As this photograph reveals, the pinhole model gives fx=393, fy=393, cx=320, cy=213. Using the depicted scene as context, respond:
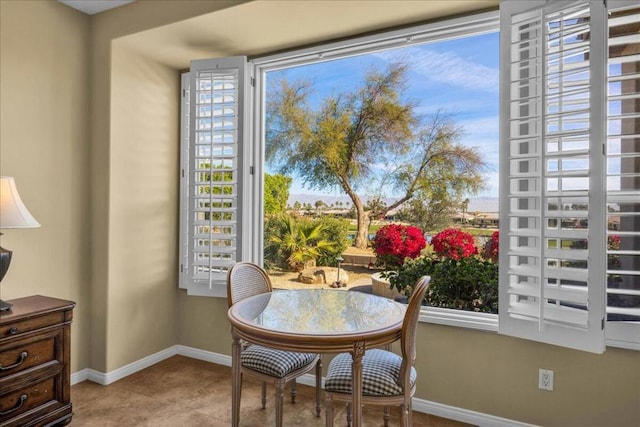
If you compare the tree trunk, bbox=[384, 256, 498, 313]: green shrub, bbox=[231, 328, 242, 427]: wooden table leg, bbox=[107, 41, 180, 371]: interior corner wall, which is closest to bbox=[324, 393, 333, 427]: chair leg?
bbox=[231, 328, 242, 427]: wooden table leg

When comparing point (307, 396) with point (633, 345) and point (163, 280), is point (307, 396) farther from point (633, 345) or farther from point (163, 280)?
point (633, 345)

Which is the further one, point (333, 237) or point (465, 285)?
point (333, 237)

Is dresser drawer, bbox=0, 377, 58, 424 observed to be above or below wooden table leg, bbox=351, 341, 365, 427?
below

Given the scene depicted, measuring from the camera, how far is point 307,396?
2844 mm

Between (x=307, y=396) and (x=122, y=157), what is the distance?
7.50ft

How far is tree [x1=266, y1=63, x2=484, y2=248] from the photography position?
2723 mm

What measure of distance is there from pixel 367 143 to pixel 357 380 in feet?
5.78

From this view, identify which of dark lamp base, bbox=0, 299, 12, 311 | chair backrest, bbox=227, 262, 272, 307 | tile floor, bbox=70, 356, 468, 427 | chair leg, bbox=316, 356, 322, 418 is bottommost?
tile floor, bbox=70, 356, 468, 427

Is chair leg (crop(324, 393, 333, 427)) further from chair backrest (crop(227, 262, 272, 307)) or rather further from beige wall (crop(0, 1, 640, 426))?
beige wall (crop(0, 1, 640, 426))

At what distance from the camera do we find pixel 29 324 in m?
2.24

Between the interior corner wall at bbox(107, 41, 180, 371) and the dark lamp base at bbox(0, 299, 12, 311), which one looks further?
the interior corner wall at bbox(107, 41, 180, 371)

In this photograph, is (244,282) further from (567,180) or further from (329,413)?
(567,180)

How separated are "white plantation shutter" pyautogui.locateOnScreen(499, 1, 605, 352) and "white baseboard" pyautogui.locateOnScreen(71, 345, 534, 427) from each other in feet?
2.13

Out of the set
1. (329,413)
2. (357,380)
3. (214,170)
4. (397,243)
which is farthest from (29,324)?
(397,243)
